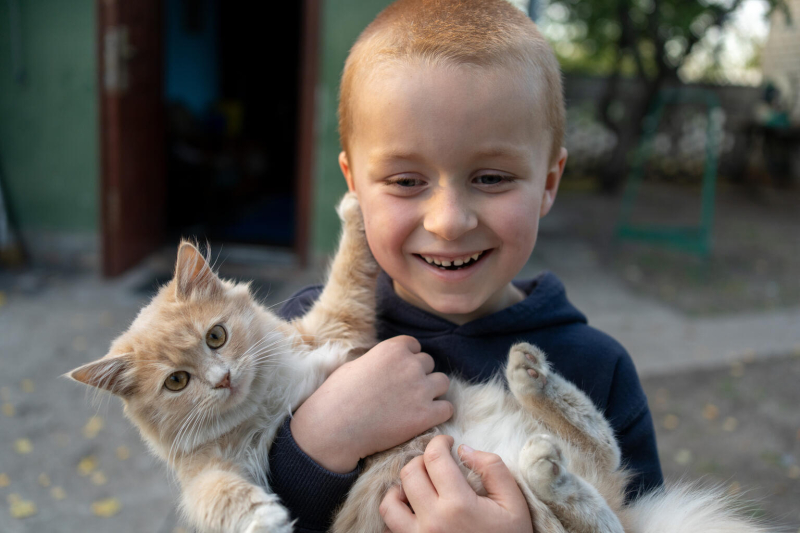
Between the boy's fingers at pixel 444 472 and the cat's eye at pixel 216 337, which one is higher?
the cat's eye at pixel 216 337

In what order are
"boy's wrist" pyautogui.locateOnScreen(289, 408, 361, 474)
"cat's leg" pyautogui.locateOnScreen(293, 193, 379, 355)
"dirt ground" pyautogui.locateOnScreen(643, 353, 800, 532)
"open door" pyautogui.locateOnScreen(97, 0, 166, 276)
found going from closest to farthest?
1. "boy's wrist" pyautogui.locateOnScreen(289, 408, 361, 474)
2. "cat's leg" pyautogui.locateOnScreen(293, 193, 379, 355)
3. "dirt ground" pyautogui.locateOnScreen(643, 353, 800, 532)
4. "open door" pyautogui.locateOnScreen(97, 0, 166, 276)

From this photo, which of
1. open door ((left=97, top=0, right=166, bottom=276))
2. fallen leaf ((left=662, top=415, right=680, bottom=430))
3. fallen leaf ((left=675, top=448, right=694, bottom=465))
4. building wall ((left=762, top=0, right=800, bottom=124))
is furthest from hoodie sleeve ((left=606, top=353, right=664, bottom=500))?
building wall ((left=762, top=0, right=800, bottom=124))

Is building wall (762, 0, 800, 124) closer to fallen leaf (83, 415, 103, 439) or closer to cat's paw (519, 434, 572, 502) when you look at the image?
cat's paw (519, 434, 572, 502)

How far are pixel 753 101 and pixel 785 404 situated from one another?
10130 mm

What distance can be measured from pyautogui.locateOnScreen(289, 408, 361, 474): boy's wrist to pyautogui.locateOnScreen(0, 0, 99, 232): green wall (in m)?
5.36

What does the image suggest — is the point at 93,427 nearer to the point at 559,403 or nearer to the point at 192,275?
the point at 192,275

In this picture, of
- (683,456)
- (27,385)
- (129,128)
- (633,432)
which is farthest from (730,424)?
(129,128)

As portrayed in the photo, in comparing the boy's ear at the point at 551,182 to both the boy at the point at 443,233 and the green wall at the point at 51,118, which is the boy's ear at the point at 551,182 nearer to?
the boy at the point at 443,233

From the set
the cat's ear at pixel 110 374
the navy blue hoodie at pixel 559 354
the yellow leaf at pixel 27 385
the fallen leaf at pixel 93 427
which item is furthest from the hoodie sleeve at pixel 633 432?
the yellow leaf at pixel 27 385

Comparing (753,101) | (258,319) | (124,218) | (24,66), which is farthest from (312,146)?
(753,101)

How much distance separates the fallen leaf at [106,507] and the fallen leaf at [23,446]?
0.71 m

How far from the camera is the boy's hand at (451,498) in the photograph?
1216 mm

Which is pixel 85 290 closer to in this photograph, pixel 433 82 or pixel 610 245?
pixel 433 82

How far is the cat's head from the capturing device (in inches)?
56.2
